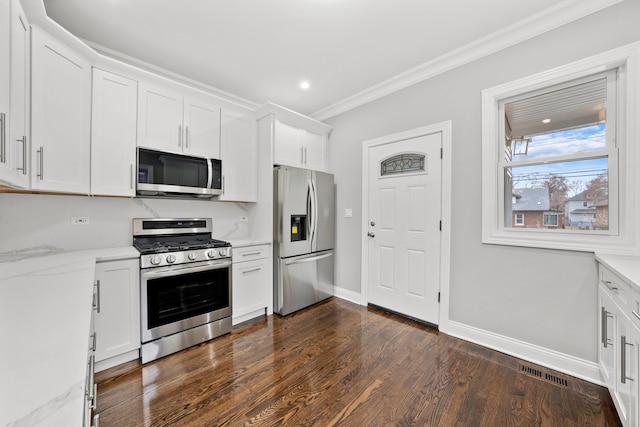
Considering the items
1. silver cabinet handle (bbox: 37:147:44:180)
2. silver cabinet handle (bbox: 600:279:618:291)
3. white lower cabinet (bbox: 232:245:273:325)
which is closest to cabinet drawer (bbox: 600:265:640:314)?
silver cabinet handle (bbox: 600:279:618:291)

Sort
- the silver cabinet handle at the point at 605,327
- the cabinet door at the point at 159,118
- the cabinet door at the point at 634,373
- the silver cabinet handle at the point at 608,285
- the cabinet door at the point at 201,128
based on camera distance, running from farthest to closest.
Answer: the cabinet door at the point at 201,128 → the cabinet door at the point at 159,118 → the silver cabinet handle at the point at 605,327 → the silver cabinet handle at the point at 608,285 → the cabinet door at the point at 634,373

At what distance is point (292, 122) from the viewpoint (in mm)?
3270

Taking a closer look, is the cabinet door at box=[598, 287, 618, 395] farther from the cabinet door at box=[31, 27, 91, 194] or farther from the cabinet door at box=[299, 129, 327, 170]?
the cabinet door at box=[31, 27, 91, 194]

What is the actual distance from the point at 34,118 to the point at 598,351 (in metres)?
4.22

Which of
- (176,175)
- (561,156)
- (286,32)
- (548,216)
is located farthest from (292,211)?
(561,156)

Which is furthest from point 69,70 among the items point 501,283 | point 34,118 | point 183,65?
point 501,283

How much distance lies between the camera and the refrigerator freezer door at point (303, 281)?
3.01m

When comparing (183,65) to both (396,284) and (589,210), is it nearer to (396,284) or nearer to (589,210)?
(396,284)

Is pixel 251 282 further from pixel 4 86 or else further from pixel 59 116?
pixel 4 86

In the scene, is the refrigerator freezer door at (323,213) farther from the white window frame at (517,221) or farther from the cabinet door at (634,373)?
the cabinet door at (634,373)

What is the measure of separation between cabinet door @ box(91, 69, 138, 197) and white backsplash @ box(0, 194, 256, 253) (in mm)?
325

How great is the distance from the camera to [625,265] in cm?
153

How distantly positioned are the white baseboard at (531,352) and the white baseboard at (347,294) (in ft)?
3.82

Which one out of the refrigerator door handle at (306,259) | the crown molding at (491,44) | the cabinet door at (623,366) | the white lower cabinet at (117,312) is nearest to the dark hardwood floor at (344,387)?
the white lower cabinet at (117,312)
